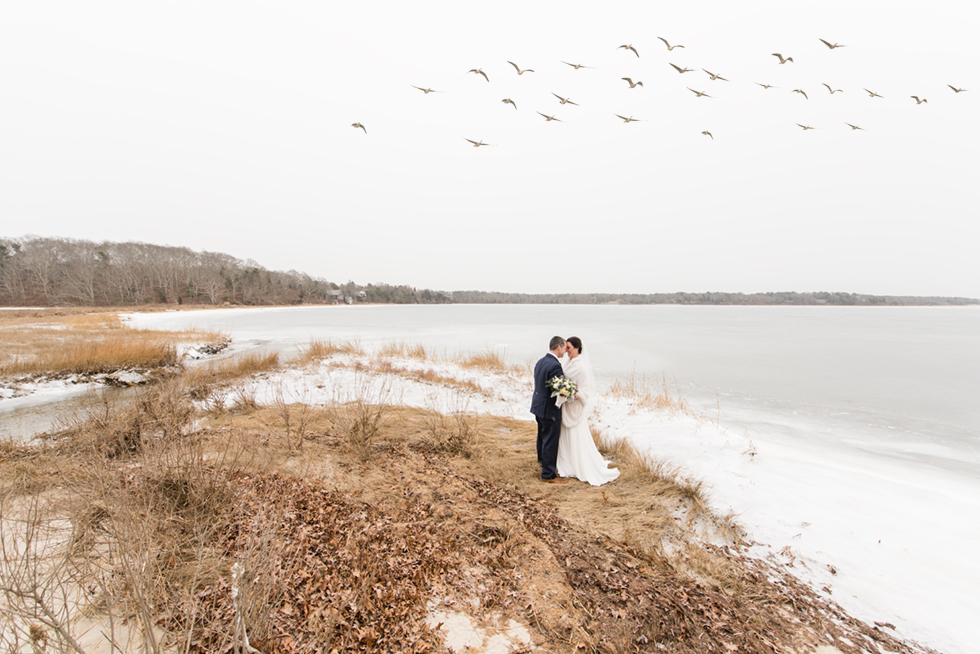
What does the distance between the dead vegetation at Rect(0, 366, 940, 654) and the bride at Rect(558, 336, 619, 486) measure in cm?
28

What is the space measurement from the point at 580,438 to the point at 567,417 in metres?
0.38

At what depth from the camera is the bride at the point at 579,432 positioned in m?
5.51

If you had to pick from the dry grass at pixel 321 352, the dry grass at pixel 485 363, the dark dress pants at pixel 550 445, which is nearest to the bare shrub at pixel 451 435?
the dark dress pants at pixel 550 445

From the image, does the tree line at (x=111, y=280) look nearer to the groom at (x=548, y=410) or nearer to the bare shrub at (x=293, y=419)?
the bare shrub at (x=293, y=419)

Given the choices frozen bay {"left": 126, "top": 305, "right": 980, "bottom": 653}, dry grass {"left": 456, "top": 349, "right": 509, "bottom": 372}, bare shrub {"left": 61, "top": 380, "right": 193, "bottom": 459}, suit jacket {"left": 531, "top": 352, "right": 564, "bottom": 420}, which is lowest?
frozen bay {"left": 126, "top": 305, "right": 980, "bottom": 653}

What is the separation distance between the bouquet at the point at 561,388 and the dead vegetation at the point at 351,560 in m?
1.27

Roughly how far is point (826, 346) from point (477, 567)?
95.7 feet

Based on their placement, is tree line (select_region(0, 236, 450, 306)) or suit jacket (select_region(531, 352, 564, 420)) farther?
tree line (select_region(0, 236, 450, 306))

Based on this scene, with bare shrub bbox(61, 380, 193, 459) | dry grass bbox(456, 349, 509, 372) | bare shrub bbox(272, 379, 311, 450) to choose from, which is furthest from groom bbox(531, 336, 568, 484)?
dry grass bbox(456, 349, 509, 372)

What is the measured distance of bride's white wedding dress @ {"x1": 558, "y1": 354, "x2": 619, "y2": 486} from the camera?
18.1 ft

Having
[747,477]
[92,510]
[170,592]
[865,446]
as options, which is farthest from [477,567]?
[865,446]

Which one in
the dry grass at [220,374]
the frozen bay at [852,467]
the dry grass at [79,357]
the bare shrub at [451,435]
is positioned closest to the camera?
the frozen bay at [852,467]

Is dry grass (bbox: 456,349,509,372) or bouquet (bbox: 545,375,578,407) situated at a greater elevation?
bouquet (bbox: 545,375,578,407)

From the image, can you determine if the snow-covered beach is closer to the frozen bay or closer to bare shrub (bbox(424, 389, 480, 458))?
the frozen bay
